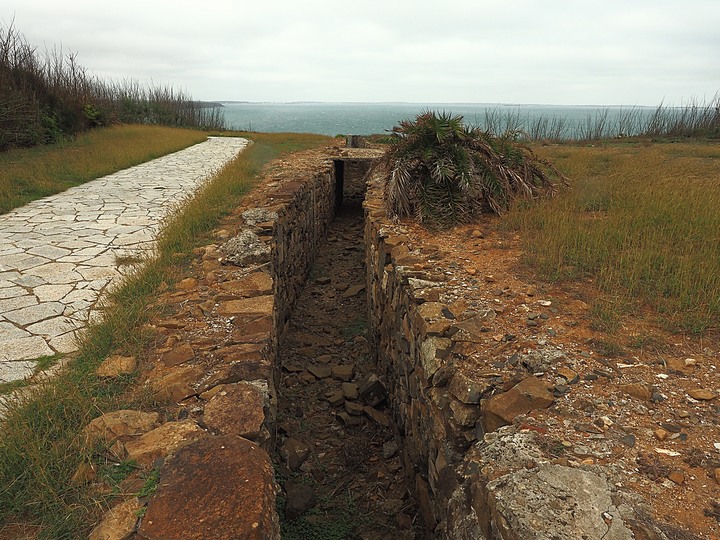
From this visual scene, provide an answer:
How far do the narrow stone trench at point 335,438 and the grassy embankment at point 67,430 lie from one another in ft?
4.19

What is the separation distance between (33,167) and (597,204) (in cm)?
894

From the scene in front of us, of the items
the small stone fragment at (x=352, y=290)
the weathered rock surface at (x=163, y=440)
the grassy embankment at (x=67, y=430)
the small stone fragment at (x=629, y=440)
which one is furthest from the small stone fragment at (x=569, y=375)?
the small stone fragment at (x=352, y=290)

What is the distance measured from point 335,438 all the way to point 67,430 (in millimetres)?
2080

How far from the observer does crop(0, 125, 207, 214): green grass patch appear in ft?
22.3

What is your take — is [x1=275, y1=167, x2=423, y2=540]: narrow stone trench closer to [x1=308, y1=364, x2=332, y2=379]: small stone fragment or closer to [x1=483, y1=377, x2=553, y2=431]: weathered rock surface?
[x1=308, y1=364, x2=332, y2=379]: small stone fragment

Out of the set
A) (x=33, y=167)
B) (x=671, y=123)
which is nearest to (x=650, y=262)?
(x=33, y=167)

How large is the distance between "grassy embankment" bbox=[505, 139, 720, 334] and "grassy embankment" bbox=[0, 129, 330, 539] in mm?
2553

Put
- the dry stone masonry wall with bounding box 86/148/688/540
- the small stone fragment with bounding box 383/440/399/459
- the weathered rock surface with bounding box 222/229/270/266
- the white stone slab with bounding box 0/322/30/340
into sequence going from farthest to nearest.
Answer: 1. the weathered rock surface with bounding box 222/229/270/266
2. the small stone fragment with bounding box 383/440/399/459
3. the white stone slab with bounding box 0/322/30/340
4. the dry stone masonry wall with bounding box 86/148/688/540

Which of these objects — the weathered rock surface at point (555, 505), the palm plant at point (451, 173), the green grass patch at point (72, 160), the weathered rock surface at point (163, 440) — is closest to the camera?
the weathered rock surface at point (555, 505)

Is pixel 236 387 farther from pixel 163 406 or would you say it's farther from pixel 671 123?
pixel 671 123

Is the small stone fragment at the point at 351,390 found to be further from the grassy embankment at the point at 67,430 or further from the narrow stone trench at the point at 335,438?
the grassy embankment at the point at 67,430

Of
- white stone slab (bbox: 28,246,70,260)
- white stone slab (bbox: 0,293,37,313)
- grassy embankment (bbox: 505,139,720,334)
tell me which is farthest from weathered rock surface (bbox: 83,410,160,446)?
white stone slab (bbox: 28,246,70,260)

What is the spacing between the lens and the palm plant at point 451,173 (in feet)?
15.8

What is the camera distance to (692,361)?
2.18m
